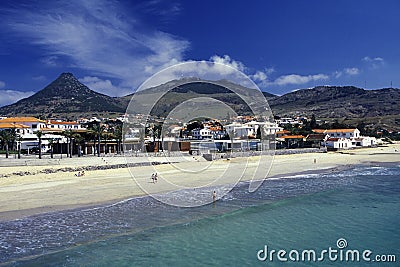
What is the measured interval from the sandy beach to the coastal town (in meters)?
6.18

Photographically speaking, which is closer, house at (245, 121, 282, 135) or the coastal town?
the coastal town

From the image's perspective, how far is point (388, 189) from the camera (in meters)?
23.9

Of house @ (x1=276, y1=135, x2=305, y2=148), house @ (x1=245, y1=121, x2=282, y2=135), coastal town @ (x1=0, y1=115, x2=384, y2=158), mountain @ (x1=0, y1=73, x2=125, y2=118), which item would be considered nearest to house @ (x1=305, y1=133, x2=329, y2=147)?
coastal town @ (x1=0, y1=115, x2=384, y2=158)

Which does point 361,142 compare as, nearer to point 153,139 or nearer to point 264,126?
point 264,126

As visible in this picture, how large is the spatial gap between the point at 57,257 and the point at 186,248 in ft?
13.3

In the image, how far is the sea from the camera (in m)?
10.8

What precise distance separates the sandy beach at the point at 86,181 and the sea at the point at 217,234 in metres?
1.75

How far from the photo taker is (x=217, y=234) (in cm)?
1324

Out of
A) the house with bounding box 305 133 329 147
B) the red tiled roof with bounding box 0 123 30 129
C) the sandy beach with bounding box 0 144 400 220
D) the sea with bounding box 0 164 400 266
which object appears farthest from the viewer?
the house with bounding box 305 133 329 147

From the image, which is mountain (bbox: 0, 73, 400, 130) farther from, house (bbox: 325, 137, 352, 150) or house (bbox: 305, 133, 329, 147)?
house (bbox: 305, 133, 329, 147)

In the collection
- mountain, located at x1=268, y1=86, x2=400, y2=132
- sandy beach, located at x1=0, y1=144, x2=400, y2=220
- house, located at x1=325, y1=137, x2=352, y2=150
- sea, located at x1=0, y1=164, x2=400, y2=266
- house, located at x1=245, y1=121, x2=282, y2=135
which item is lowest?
sea, located at x1=0, y1=164, x2=400, y2=266

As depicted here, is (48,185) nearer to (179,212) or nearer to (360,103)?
(179,212)

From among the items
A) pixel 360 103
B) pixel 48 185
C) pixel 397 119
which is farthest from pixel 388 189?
pixel 360 103

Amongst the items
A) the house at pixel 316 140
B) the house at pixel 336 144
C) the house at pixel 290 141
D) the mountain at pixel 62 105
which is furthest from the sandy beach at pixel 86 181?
the mountain at pixel 62 105
